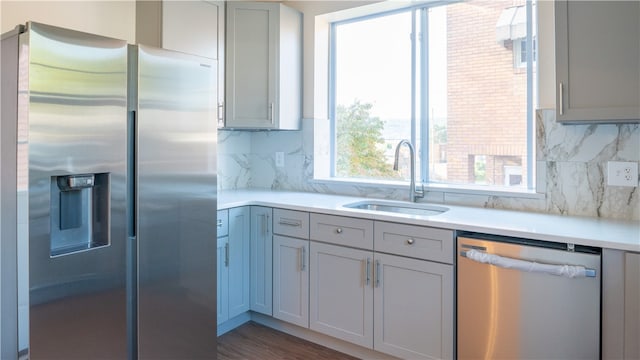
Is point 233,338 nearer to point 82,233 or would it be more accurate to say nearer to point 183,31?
point 82,233

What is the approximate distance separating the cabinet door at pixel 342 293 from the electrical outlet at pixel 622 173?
1.31m

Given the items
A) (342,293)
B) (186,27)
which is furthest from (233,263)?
(186,27)

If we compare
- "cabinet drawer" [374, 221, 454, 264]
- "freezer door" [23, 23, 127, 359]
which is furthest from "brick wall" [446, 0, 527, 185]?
"freezer door" [23, 23, 127, 359]

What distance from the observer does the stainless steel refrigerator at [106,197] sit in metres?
1.67

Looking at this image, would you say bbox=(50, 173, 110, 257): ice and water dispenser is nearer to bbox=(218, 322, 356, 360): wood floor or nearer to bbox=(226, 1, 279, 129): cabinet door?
bbox=(218, 322, 356, 360): wood floor

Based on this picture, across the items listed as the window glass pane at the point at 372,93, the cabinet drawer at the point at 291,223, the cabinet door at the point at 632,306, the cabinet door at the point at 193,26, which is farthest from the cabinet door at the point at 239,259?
the cabinet door at the point at 632,306

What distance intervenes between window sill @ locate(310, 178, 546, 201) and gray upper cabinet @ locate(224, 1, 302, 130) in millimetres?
606

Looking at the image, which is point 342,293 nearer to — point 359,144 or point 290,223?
point 290,223

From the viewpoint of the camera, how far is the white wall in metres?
2.27

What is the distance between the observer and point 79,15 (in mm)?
2559

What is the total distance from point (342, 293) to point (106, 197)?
1.37 metres

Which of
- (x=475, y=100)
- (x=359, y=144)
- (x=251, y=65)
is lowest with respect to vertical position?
(x=359, y=144)

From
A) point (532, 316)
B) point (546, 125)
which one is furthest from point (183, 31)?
point (532, 316)

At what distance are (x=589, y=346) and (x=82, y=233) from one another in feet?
7.22
